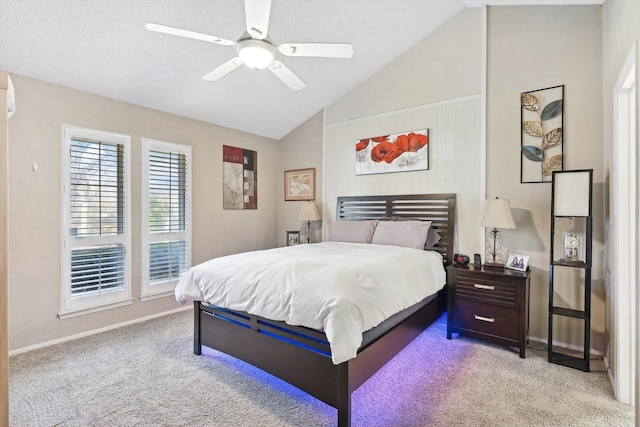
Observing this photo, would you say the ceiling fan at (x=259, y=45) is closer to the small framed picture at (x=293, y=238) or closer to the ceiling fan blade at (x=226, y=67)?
the ceiling fan blade at (x=226, y=67)

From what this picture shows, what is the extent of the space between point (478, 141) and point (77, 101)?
438 centimetres

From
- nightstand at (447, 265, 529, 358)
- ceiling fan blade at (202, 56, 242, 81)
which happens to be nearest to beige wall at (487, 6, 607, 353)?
nightstand at (447, 265, 529, 358)

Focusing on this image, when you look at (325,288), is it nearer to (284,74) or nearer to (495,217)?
(284,74)

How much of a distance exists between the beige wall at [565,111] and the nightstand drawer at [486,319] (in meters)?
0.57

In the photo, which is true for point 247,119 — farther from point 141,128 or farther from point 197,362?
point 197,362

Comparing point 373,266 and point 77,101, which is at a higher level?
point 77,101

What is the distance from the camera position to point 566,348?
300cm

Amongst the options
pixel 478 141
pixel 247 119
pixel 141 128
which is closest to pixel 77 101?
pixel 141 128

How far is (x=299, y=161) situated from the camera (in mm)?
5348

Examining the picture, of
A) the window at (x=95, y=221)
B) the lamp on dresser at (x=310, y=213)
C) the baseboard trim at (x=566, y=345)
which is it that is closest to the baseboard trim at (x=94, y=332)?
the window at (x=95, y=221)

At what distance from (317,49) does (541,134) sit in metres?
2.45

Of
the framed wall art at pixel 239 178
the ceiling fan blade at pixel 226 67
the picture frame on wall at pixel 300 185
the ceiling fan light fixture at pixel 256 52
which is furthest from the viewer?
the picture frame on wall at pixel 300 185

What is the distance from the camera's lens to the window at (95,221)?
10.5 ft

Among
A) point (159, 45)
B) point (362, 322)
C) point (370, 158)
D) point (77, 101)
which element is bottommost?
point (362, 322)
